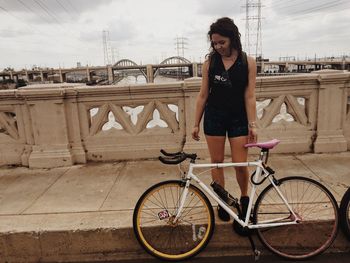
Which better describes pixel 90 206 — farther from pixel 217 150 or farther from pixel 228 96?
pixel 228 96

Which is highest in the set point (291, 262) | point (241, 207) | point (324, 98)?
point (324, 98)

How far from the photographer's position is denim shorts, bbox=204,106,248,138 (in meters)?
3.01

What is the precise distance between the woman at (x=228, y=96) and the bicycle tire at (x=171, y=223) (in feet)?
1.00

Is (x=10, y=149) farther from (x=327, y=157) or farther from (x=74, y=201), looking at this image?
(x=327, y=157)

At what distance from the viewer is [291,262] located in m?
2.88

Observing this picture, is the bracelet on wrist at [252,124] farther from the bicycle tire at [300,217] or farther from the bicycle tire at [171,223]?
the bicycle tire at [171,223]

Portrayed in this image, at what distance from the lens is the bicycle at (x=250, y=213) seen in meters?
2.82

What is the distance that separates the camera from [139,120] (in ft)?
17.4

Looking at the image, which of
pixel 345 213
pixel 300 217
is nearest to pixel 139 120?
pixel 300 217

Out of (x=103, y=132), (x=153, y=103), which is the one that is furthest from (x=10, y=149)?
(x=153, y=103)

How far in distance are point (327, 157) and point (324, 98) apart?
0.93 meters

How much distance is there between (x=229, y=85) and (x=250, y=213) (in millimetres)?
1159

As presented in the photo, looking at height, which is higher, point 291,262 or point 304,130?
point 304,130

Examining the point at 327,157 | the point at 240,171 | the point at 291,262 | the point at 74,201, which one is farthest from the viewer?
the point at 327,157
